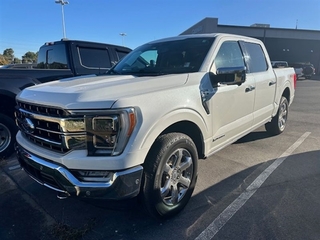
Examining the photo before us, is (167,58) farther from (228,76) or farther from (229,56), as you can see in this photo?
(228,76)

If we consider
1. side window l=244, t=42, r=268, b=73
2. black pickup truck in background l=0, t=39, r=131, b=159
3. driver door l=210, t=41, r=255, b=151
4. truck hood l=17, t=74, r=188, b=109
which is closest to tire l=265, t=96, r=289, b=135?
side window l=244, t=42, r=268, b=73

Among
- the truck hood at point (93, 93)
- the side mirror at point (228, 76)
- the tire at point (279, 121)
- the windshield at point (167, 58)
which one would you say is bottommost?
the tire at point (279, 121)

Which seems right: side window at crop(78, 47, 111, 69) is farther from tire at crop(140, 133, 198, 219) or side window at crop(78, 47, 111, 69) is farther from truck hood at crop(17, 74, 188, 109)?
tire at crop(140, 133, 198, 219)

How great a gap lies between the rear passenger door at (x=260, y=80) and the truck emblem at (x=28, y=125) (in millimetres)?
3114

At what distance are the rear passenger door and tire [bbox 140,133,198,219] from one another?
76.3 inches

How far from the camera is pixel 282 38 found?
114ft

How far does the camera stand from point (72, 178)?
2.12m

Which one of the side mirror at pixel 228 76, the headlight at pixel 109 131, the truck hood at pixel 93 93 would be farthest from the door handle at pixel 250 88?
the headlight at pixel 109 131

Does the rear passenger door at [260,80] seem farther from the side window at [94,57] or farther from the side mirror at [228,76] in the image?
the side window at [94,57]

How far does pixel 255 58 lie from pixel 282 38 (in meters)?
35.4

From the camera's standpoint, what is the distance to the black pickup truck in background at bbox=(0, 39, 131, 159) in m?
4.24

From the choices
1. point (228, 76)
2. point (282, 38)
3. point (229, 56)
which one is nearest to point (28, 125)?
point (228, 76)

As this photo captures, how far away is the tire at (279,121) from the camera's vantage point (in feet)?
18.0

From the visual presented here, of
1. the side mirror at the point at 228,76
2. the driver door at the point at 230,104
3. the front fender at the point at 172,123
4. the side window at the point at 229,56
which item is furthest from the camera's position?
the side window at the point at 229,56
